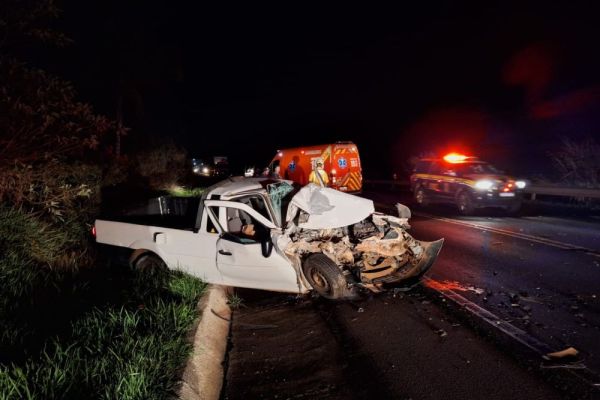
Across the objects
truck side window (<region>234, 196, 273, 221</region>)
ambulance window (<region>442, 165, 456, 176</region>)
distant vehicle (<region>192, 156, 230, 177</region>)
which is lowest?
truck side window (<region>234, 196, 273, 221</region>)

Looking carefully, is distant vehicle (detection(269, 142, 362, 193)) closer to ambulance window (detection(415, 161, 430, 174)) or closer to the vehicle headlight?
ambulance window (detection(415, 161, 430, 174))

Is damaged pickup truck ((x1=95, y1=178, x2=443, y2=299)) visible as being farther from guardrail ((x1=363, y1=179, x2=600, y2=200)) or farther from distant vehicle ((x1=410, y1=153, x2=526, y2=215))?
guardrail ((x1=363, y1=179, x2=600, y2=200))

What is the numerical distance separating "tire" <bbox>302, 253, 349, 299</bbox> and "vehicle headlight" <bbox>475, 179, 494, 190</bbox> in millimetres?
9061

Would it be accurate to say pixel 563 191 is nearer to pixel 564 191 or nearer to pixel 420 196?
pixel 564 191

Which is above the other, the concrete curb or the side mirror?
the side mirror

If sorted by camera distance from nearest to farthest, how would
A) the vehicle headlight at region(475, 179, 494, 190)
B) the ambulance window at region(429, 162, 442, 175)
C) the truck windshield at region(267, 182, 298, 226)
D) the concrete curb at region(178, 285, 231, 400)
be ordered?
the concrete curb at region(178, 285, 231, 400) < the truck windshield at region(267, 182, 298, 226) < the vehicle headlight at region(475, 179, 494, 190) < the ambulance window at region(429, 162, 442, 175)

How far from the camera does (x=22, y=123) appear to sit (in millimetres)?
5590

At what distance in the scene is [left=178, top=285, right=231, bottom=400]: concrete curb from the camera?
124 inches

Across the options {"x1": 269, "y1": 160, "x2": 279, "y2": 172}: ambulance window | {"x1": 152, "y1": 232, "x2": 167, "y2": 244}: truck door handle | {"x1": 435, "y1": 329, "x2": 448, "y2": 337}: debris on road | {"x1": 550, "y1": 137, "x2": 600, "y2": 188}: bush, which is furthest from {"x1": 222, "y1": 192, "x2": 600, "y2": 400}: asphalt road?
{"x1": 550, "y1": 137, "x2": 600, "y2": 188}: bush

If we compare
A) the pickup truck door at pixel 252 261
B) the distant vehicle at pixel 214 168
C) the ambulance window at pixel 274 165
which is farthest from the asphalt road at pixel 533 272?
the distant vehicle at pixel 214 168

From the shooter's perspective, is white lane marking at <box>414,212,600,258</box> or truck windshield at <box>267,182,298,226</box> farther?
white lane marking at <box>414,212,600,258</box>

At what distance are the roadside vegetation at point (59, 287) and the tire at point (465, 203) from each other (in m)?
9.95

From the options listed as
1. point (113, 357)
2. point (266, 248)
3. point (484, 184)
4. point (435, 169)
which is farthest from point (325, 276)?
point (435, 169)

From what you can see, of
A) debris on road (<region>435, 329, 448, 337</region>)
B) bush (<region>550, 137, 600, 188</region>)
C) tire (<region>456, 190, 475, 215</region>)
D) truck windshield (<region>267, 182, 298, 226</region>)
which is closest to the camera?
debris on road (<region>435, 329, 448, 337</region>)
